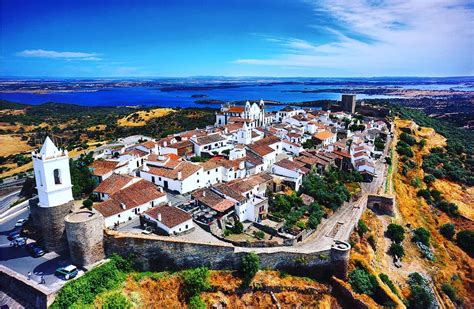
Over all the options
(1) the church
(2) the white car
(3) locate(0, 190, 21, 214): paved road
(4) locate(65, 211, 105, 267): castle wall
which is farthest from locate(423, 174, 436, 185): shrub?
(3) locate(0, 190, 21, 214): paved road

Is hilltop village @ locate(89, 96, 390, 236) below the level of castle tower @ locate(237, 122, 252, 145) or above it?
below

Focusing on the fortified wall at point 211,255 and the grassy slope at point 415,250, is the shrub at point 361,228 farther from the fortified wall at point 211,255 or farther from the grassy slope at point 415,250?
the fortified wall at point 211,255

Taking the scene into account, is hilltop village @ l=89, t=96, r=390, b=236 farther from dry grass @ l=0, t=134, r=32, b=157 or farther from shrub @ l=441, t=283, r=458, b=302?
dry grass @ l=0, t=134, r=32, b=157

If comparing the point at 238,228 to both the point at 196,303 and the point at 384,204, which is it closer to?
the point at 196,303

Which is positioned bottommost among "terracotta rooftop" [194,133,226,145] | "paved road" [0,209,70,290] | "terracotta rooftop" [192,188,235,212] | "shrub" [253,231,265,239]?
"shrub" [253,231,265,239]

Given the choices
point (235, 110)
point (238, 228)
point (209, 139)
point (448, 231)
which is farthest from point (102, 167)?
point (448, 231)

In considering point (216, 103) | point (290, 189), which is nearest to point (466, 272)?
point (290, 189)
